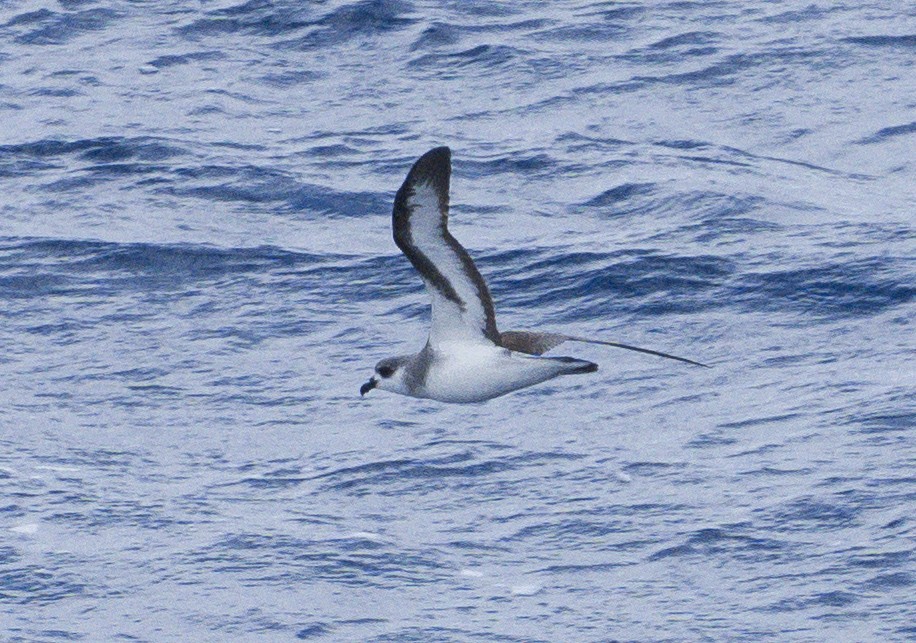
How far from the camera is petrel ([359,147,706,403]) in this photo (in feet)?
42.2

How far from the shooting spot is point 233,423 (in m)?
18.4

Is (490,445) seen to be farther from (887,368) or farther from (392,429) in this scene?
(887,368)

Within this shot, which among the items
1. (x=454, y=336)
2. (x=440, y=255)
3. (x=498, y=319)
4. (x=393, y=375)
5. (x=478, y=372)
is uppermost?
(x=440, y=255)

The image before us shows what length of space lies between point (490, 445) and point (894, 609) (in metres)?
4.11

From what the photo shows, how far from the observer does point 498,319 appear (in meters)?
19.9

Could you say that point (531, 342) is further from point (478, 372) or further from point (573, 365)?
point (573, 365)

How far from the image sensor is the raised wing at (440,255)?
A: 41.5 ft

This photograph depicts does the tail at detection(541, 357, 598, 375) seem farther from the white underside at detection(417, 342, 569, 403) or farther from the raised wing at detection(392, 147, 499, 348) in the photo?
the raised wing at detection(392, 147, 499, 348)

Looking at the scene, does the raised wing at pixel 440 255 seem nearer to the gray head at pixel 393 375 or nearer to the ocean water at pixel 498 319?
the gray head at pixel 393 375

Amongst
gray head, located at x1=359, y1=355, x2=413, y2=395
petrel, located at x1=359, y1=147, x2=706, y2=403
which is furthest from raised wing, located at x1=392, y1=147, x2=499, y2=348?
gray head, located at x1=359, y1=355, x2=413, y2=395

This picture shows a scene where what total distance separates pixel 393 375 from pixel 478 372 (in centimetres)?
99

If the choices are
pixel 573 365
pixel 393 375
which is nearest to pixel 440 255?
pixel 573 365

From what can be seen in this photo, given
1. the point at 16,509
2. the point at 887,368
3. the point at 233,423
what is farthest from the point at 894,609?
the point at 16,509

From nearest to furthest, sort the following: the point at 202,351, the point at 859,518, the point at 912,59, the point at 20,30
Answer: the point at 859,518 → the point at 202,351 → the point at 912,59 → the point at 20,30
